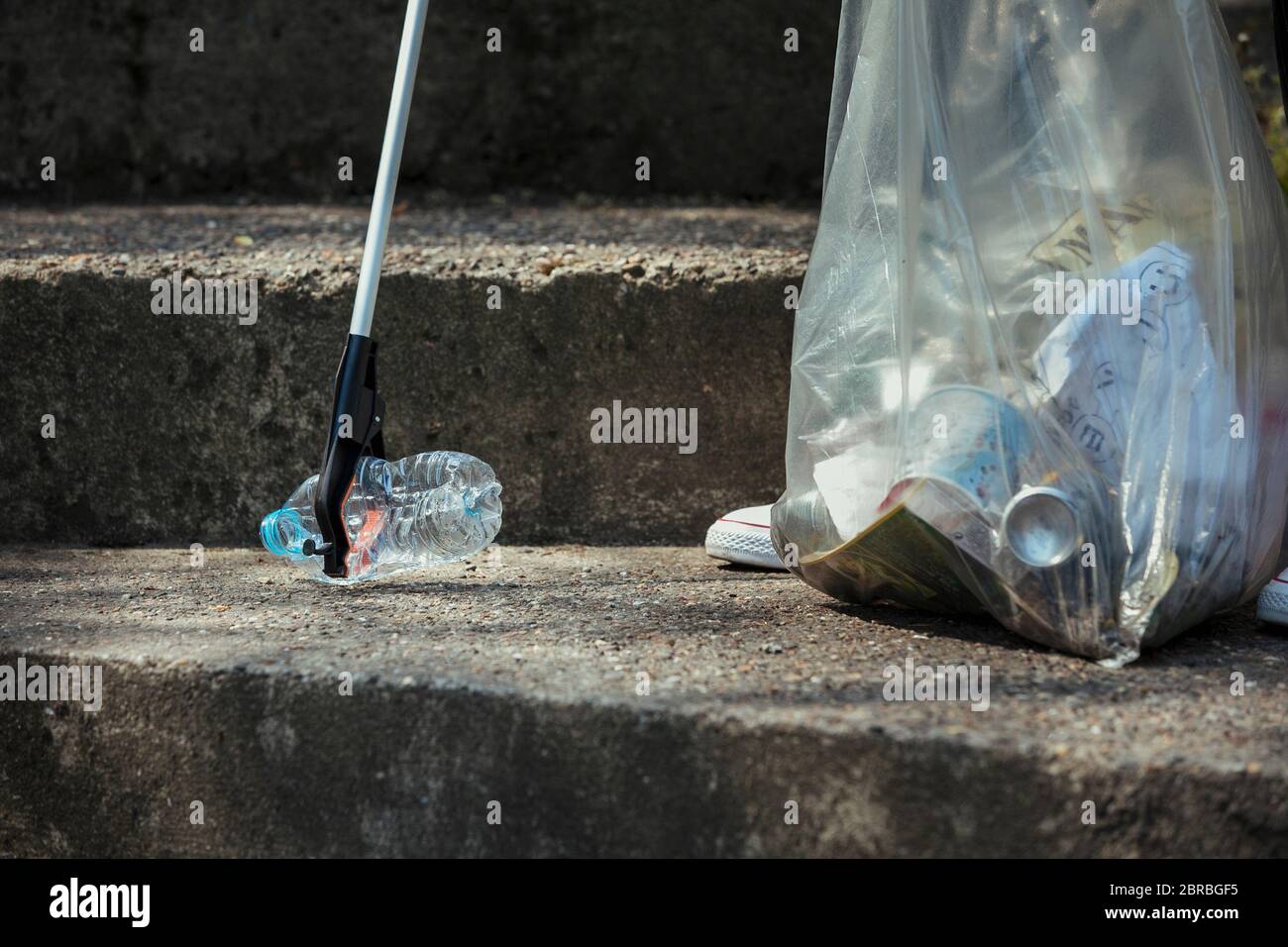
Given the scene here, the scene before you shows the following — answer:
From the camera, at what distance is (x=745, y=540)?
1.87 meters

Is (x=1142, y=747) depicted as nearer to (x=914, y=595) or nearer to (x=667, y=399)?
(x=914, y=595)

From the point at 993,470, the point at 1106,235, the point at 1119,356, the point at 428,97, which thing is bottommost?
the point at 993,470

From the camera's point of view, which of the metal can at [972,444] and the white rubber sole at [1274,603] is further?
the white rubber sole at [1274,603]

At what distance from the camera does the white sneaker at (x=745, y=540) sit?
6.12ft

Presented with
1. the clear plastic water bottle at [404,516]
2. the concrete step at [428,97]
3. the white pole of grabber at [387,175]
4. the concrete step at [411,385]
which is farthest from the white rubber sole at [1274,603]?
the concrete step at [428,97]

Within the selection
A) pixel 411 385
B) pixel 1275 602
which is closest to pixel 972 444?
pixel 1275 602

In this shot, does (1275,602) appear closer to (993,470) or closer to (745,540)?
(993,470)

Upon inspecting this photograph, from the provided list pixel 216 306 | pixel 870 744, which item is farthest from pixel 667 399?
pixel 870 744

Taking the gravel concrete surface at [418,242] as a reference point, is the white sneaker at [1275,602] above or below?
below

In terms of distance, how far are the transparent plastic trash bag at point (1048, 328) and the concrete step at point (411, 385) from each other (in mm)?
454

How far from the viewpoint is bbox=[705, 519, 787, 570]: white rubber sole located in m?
1.86

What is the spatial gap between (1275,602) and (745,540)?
71 cm

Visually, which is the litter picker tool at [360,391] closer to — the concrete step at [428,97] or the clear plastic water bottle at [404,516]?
the clear plastic water bottle at [404,516]

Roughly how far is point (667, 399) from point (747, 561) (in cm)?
32
